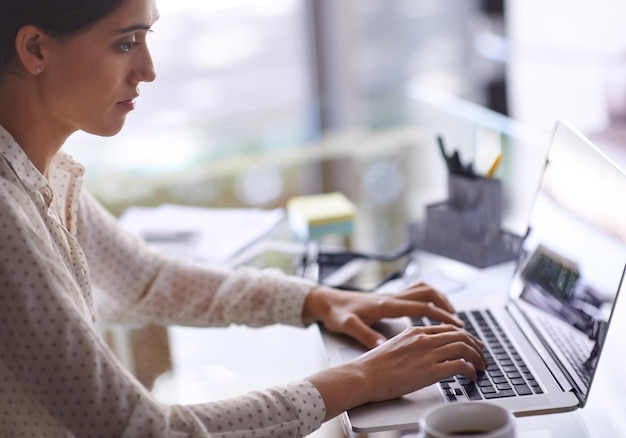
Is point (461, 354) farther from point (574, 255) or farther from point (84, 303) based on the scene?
point (84, 303)

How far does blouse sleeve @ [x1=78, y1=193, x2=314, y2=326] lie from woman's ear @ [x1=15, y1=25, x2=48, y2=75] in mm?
413

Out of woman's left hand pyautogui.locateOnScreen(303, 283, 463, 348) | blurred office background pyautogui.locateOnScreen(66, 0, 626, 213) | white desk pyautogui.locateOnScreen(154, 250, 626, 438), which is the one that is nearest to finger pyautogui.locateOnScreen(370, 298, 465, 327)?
woman's left hand pyautogui.locateOnScreen(303, 283, 463, 348)

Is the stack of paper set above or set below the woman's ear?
below

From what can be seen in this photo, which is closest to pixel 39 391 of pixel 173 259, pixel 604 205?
pixel 173 259

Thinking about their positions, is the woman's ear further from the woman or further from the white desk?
the white desk

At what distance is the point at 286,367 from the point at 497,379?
13.1 inches

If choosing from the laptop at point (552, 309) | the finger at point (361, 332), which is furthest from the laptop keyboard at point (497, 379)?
the finger at point (361, 332)

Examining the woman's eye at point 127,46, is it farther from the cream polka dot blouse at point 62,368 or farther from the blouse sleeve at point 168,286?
the blouse sleeve at point 168,286

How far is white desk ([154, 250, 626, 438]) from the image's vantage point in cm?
109

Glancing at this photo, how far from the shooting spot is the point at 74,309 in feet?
3.15

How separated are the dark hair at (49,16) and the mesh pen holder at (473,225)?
0.81m

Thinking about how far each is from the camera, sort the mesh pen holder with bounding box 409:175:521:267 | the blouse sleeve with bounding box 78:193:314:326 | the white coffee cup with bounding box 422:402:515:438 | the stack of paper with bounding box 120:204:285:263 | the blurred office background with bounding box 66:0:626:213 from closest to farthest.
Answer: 1. the white coffee cup with bounding box 422:402:515:438
2. the blouse sleeve with bounding box 78:193:314:326
3. the mesh pen holder with bounding box 409:175:521:267
4. the stack of paper with bounding box 120:204:285:263
5. the blurred office background with bounding box 66:0:626:213

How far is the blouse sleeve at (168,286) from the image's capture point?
147 cm

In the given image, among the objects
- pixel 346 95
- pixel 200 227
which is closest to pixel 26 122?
pixel 200 227
